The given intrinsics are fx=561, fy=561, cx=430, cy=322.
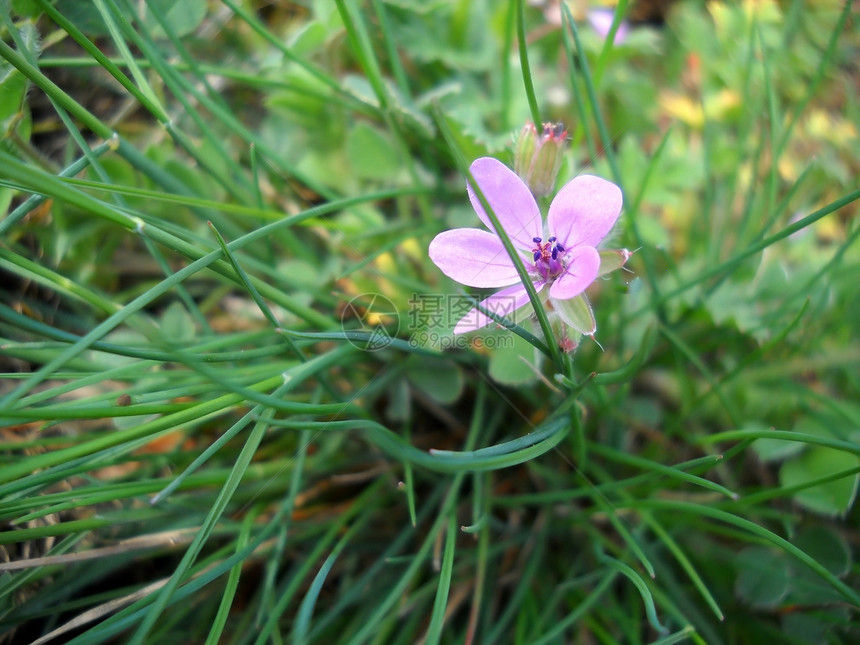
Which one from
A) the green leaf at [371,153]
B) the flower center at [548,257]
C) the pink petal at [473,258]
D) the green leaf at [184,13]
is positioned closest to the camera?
the pink petal at [473,258]

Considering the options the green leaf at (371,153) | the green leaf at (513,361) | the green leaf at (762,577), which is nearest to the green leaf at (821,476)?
the green leaf at (762,577)

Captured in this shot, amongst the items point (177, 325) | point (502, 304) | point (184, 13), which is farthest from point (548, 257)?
point (184, 13)

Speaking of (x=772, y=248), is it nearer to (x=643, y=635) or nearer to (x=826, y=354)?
Answer: (x=826, y=354)

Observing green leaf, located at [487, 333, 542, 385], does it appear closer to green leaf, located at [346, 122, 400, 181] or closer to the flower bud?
the flower bud

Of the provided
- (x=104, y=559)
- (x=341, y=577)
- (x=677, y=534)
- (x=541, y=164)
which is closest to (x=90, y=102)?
(x=104, y=559)

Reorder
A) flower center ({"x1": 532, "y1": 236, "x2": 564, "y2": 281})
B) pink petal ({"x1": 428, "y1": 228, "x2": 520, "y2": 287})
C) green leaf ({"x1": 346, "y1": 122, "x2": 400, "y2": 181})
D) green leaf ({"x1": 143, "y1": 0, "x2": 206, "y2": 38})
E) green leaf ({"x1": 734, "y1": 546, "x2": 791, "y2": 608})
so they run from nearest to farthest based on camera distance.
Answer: pink petal ({"x1": 428, "y1": 228, "x2": 520, "y2": 287}) < flower center ({"x1": 532, "y1": 236, "x2": 564, "y2": 281}) < green leaf ({"x1": 734, "y1": 546, "x2": 791, "y2": 608}) < green leaf ({"x1": 143, "y1": 0, "x2": 206, "y2": 38}) < green leaf ({"x1": 346, "y1": 122, "x2": 400, "y2": 181})

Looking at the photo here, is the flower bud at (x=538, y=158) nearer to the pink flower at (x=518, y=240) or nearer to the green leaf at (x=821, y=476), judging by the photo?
the pink flower at (x=518, y=240)

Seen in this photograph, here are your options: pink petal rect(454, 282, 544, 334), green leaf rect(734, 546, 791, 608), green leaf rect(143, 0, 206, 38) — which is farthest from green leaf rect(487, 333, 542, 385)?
green leaf rect(143, 0, 206, 38)
